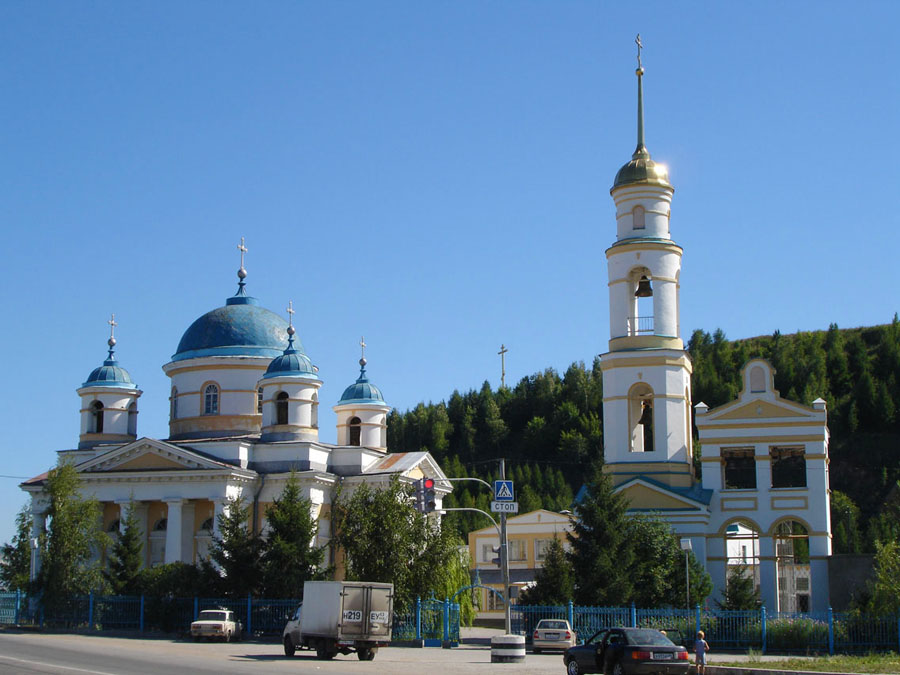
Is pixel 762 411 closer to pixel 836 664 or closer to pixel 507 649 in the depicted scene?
pixel 836 664

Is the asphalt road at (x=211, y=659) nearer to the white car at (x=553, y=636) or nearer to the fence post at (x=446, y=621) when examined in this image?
the white car at (x=553, y=636)

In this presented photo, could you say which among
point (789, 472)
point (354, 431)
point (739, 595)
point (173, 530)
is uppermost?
point (789, 472)

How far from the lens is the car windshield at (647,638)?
2370cm

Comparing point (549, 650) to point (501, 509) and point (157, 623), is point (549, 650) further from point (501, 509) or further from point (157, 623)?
point (157, 623)

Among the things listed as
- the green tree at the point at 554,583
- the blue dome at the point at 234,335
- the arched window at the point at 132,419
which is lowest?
the green tree at the point at 554,583

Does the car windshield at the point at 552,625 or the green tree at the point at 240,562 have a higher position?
the green tree at the point at 240,562

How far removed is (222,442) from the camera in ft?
156

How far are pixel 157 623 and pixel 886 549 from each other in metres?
23.7

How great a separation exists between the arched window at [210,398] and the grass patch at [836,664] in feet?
95.4

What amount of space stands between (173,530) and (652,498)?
19.0m

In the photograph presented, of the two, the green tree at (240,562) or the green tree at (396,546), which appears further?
the green tree at (240,562)

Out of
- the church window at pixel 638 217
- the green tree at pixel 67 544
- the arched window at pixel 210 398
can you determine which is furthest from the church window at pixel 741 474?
the green tree at pixel 67 544

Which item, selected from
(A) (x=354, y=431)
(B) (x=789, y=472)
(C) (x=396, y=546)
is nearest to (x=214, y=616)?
(C) (x=396, y=546)

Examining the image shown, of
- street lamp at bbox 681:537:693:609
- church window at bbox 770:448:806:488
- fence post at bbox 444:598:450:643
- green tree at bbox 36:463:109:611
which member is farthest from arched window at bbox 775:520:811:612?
church window at bbox 770:448:806:488
